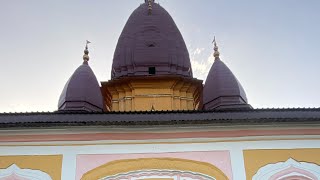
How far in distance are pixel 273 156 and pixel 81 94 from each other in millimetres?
8833

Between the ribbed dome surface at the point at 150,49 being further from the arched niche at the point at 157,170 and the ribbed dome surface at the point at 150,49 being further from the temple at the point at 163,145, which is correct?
the arched niche at the point at 157,170

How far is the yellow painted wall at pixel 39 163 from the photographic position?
30.7ft

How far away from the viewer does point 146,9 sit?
69.1 ft

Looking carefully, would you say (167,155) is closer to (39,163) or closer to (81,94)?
(39,163)

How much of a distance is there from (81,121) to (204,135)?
8.82 feet

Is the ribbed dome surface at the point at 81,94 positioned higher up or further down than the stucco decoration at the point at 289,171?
higher up

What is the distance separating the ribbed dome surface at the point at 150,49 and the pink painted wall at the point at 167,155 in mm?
8572

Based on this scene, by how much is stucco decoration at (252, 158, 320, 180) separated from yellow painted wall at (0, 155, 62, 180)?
4173 mm

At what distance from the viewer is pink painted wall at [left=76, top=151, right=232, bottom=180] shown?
9438 millimetres

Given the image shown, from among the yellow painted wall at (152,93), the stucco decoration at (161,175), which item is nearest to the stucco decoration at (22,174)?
the stucco decoration at (161,175)

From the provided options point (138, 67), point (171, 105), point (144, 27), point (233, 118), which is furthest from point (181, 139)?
point (144, 27)

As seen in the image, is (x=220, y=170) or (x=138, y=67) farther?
(x=138, y=67)

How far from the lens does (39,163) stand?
30.8 ft

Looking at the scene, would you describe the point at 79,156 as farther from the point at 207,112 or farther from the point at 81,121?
the point at 207,112
